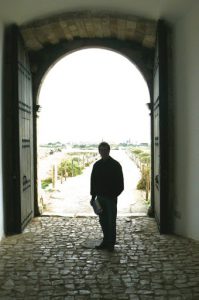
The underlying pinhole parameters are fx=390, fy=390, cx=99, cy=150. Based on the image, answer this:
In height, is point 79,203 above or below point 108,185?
below

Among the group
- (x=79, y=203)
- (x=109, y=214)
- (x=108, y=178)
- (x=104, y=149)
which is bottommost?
(x=79, y=203)

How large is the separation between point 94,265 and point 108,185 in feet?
3.81

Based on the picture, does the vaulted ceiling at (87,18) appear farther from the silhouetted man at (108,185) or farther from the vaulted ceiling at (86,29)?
the silhouetted man at (108,185)

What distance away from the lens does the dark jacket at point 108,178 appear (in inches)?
222

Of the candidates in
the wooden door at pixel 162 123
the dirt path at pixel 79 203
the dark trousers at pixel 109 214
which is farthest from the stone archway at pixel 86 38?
the dark trousers at pixel 109 214

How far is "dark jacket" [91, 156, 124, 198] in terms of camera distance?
18.5ft

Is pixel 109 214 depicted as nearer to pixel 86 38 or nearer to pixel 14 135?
pixel 14 135

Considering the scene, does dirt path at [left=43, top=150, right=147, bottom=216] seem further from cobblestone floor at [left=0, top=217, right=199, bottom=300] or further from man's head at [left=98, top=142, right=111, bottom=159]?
man's head at [left=98, top=142, right=111, bottom=159]

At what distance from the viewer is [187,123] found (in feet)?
20.7

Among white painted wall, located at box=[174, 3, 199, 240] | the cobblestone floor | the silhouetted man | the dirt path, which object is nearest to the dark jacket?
the silhouetted man

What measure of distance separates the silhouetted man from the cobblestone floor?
404mm

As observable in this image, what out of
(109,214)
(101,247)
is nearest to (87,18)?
(109,214)

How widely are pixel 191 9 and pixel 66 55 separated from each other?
10.6 feet

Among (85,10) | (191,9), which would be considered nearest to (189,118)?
(191,9)
